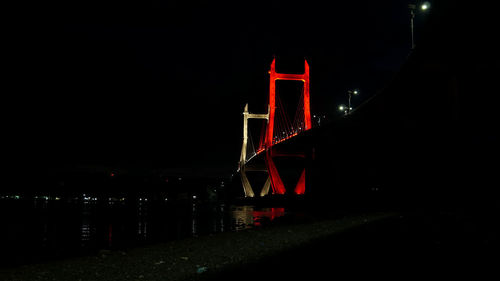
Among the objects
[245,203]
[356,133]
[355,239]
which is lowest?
[245,203]

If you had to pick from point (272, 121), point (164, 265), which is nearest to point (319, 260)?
point (164, 265)

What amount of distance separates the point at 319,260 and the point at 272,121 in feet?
114

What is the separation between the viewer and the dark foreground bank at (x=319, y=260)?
452 centimetres

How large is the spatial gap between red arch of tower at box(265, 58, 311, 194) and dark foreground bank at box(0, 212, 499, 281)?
25.8m

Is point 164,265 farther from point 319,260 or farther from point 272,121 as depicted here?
point 272,121

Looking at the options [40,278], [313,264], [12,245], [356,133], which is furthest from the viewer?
[356,133]

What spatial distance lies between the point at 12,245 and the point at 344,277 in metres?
10.3

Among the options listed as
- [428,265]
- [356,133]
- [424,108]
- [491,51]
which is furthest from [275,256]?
[356,133]

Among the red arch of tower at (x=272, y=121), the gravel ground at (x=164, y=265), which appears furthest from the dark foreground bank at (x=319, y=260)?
the red arch of tower at (x=272, y=121)

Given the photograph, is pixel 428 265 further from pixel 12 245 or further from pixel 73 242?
pixel 12 245

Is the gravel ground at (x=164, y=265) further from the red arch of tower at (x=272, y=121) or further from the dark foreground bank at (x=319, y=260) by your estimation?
the red arch of tower at (x=272, y=121)

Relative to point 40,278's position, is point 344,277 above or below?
above

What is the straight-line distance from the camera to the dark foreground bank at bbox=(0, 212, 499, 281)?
14.8ft

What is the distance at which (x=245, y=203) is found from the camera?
48.3 m
